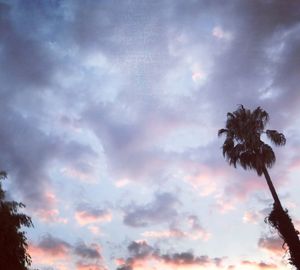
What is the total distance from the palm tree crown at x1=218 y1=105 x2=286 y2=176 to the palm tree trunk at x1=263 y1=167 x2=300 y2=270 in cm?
339

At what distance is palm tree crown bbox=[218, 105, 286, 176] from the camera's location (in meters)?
31.6

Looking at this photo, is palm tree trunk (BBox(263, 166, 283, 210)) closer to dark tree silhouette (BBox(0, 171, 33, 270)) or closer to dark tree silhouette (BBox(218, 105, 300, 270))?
dark tree silhouette (BBox(218, 105, 300, 270))

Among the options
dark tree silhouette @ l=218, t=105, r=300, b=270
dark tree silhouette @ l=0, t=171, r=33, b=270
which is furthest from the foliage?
dark tree silhouette @ l=0, t=171, r=33, b=270

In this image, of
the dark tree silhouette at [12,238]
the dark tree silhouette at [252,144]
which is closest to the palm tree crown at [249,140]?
the dark tree silhouette at [252,144]

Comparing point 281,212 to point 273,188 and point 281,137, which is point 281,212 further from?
point 281,137

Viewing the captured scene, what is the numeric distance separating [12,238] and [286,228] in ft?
65.9

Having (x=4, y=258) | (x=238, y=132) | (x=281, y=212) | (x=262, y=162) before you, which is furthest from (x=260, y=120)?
(x=4, y=258)

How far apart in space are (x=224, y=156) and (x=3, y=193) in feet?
61.5

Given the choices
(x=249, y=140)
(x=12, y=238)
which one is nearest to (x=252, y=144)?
(x=249, y=140)

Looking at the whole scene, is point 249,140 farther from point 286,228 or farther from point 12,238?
point 12,238

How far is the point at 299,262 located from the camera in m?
26.2

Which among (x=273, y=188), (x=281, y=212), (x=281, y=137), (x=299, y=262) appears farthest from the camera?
(x=281, y=137)

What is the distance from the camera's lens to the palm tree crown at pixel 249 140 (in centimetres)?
3158

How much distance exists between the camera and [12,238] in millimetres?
27766
